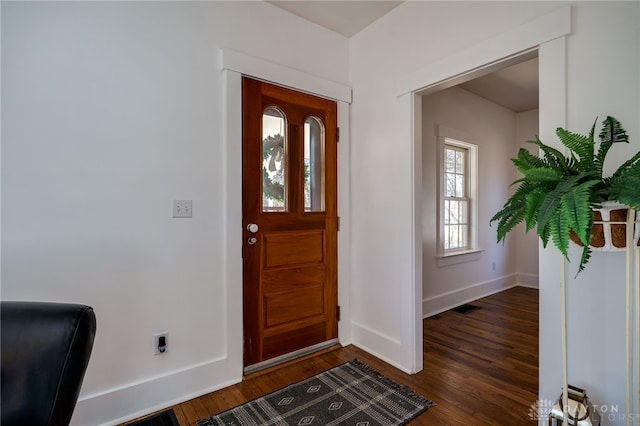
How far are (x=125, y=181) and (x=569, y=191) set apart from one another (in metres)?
2.08

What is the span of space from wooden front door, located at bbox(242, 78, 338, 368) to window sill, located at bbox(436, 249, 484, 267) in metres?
1.52

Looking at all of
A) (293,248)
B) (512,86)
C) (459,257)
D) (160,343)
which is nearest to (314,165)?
(293,248)

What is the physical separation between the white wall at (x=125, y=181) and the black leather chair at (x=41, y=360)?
2.67ft

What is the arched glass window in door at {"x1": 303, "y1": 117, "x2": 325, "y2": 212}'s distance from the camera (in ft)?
8.32

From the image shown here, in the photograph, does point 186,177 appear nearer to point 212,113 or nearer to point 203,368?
point 212,113

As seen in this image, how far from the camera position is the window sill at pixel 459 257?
3.51 metres

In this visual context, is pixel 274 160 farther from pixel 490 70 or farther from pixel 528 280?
pixel 528 280

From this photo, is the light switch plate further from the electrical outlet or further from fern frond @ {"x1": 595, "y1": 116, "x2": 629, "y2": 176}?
fern frond @ {"x1": 595, "y1": 116, "x2": 629, "y2": 176}

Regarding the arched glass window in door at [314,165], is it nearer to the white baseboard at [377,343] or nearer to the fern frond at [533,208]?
the white baseboard at [377,343]

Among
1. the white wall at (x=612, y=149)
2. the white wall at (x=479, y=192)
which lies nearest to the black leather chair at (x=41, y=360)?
the white wall at (x=612, y=149)

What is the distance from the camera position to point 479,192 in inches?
159

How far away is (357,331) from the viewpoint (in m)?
2.69

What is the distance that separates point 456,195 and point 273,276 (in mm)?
2766

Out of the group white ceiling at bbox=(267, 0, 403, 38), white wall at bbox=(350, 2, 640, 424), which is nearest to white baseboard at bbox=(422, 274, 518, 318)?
white wall at bbox=(350, 2, 640, 424)
